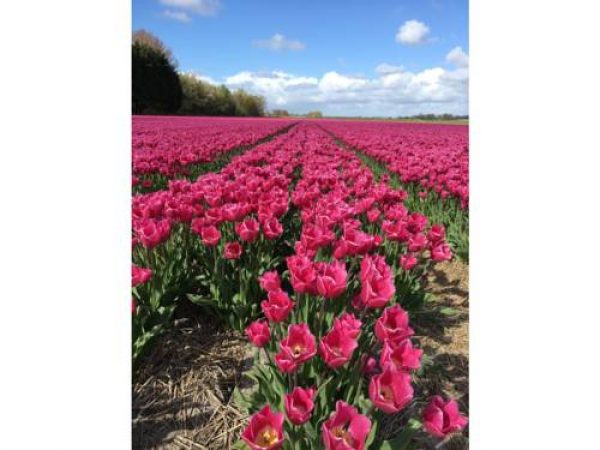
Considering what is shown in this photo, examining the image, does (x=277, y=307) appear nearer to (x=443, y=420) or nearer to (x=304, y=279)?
(x=304, y=279)

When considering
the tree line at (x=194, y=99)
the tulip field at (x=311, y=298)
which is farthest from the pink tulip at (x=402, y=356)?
the tree line at (x=194, y=99)

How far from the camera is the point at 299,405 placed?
959mm

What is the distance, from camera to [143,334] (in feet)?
5.70

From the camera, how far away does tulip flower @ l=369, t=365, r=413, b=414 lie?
2.83 ft

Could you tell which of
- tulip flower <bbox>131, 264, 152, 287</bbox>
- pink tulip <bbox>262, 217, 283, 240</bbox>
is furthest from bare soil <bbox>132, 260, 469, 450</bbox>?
pink tulip <bbox>262, 217, 283, 240</bbox>

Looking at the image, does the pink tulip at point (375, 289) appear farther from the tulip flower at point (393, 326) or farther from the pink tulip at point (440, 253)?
the pink tulip at point (440, 253)

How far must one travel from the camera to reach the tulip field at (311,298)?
96 cm

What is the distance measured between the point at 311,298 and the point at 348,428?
25.7 inches

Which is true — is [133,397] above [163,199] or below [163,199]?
below

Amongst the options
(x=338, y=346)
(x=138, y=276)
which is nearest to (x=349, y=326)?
(x=338, y=346)
